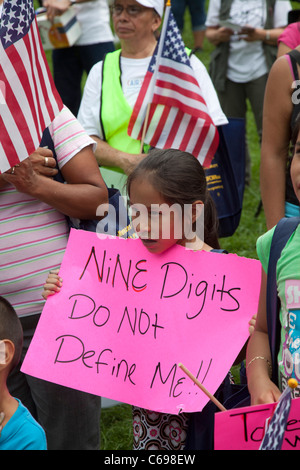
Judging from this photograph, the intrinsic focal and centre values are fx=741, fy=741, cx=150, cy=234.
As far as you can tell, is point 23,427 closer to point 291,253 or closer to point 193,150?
point 291,253

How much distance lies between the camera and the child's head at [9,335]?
7.59 ft

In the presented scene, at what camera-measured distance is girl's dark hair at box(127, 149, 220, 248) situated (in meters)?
2.46

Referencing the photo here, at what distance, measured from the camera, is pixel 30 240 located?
2727 mm

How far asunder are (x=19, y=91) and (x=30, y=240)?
1.77 ft

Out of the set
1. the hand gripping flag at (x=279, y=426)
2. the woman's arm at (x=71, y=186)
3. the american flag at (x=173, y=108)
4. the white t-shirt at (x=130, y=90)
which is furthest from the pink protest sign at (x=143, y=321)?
the white t-shirt at (x=130, y=90)

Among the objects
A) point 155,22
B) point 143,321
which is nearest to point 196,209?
point 143,321

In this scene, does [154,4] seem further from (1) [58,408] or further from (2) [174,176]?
(1) [58,408]

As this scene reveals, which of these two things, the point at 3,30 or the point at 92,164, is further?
the point at 92,164

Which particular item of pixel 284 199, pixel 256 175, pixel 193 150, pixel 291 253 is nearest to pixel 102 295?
pixel 291 253

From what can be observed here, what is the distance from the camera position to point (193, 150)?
12.3 ft

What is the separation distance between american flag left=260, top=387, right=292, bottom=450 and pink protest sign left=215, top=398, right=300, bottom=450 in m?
0.27

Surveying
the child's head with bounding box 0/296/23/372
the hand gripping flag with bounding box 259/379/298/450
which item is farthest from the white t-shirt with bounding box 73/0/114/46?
the hand gripping flag with bounding box 259/379/298/450

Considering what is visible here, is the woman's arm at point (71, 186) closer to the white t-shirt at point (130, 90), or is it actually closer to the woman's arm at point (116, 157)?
the woman's arm at point (116, 157)
